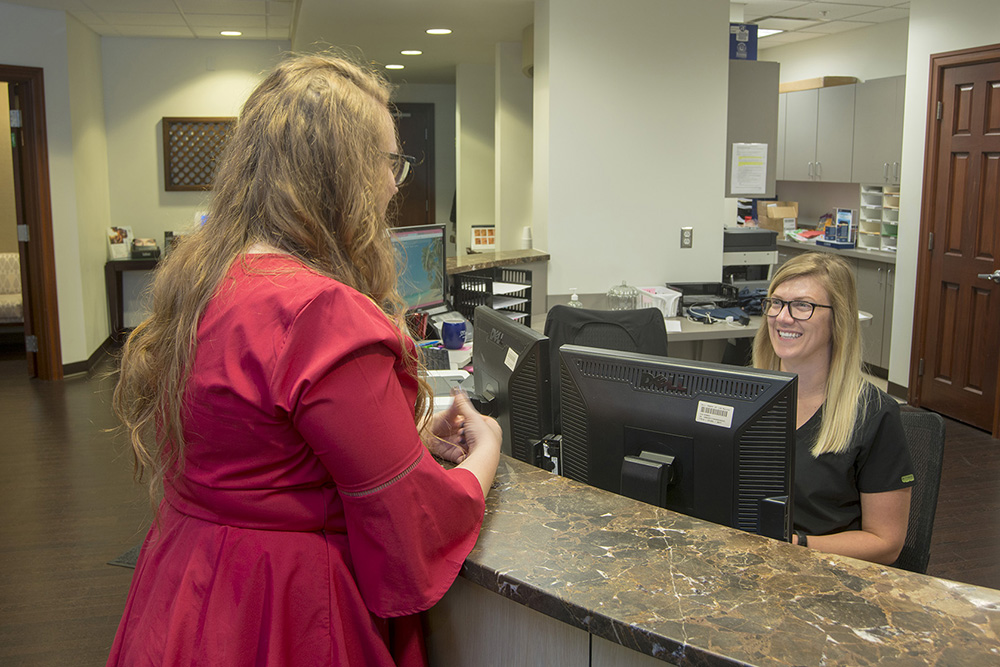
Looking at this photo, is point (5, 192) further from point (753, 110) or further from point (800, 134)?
point (800, 134)

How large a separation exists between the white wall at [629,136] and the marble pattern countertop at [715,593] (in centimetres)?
355

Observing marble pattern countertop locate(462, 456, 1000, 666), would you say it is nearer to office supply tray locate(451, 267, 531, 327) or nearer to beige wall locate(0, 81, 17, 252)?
office supply tray locate(451, 267, 531, 327)

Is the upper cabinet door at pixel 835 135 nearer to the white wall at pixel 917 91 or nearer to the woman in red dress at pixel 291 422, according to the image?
the white wall at pixel 917 91

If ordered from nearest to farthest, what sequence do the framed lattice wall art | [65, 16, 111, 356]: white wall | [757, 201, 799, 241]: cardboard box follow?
[65, 16, 111, 356]: white wall < the framed lattice wall art < [757, 201, 799, 241]: cardboard box

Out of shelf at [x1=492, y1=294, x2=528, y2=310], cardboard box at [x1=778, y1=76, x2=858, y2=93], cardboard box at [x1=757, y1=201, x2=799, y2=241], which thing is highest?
cardboard box at [x1=778, y1=76, x2=858, y2=93]

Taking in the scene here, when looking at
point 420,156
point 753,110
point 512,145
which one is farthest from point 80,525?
point 420,156

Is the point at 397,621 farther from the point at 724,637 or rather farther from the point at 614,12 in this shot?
the point at 614,12

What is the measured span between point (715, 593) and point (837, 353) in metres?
1.00

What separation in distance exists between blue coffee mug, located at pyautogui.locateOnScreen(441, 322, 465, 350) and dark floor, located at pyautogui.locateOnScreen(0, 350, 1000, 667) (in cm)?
134

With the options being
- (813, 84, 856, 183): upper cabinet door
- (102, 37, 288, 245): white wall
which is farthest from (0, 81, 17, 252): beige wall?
(813, 84, 856, 183): upper cabinet door

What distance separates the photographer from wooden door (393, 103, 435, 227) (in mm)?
9594

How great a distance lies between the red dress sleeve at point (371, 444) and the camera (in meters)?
0.92

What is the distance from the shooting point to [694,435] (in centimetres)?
136

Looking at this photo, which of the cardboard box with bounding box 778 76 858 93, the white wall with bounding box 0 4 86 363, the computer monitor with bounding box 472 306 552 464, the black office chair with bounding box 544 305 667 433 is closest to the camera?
the computer monitor with bounding box 472 306 552 464
